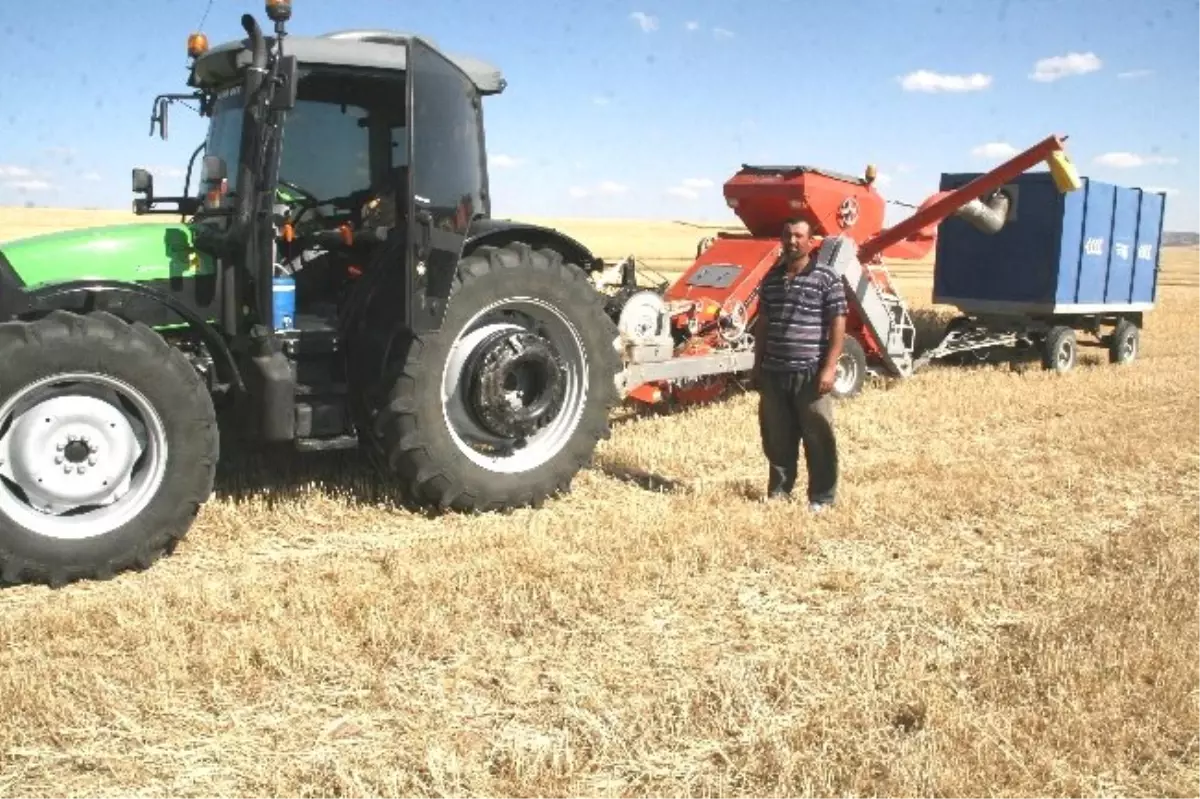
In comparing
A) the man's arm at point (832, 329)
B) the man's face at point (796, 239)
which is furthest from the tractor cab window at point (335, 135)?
the man's arm at point (832, 329)

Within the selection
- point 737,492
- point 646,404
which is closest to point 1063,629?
point 737,492

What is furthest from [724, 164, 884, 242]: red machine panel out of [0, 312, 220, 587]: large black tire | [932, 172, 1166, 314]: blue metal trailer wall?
[0, 312, 220, 587]: large black tire

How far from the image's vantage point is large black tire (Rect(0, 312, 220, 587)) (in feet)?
→ 12.9

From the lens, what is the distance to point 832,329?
5332 mm

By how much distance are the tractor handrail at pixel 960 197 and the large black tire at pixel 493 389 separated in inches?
156

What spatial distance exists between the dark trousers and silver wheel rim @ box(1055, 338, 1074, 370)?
6.38 metres

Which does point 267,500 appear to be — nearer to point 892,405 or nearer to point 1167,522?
point 1167,522

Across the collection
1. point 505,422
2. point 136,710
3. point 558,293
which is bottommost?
point 136,710

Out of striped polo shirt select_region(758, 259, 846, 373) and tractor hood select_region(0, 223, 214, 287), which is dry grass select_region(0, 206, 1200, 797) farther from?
tractor hood select_region(0, 223, 214, 287)

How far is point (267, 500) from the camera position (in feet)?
17.1

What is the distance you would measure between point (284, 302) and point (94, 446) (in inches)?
41.5

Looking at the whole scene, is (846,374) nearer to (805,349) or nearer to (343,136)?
(805,349)

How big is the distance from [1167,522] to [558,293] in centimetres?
320

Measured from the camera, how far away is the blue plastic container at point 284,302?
4.71m
